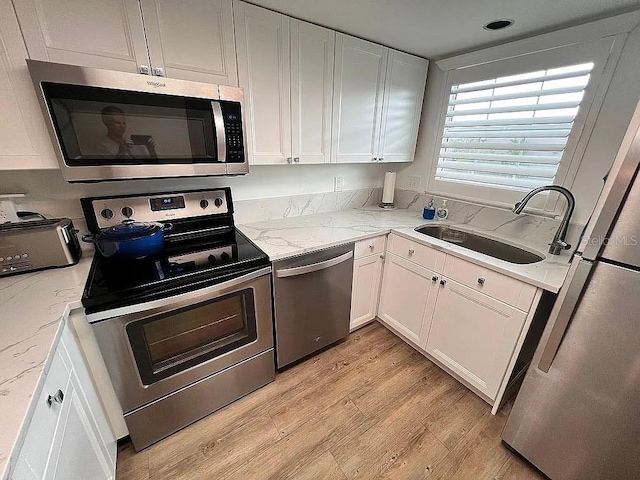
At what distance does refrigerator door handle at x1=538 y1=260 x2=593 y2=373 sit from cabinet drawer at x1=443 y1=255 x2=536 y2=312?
0.22 m

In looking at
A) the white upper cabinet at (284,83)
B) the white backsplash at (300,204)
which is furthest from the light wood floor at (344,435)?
the white upper cabinet at (284,83)

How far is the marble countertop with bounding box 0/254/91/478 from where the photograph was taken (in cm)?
58

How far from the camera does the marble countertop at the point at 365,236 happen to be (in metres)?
1.33

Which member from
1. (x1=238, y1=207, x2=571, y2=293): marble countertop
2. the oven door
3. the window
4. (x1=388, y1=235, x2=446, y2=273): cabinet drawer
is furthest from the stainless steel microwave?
the window

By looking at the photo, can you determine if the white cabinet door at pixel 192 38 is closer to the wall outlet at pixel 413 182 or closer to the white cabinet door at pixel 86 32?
the white cabinet door at pixel 86 32

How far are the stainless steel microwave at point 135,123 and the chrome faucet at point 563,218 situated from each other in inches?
64.1

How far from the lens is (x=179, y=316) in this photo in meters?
1.25

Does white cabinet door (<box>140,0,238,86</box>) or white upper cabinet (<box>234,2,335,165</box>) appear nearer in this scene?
white cabinet door (<box>140,0,238,86</box>)

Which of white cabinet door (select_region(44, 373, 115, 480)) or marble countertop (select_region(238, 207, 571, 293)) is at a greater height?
marble countertop (select_region(238, 207, 571, 293))

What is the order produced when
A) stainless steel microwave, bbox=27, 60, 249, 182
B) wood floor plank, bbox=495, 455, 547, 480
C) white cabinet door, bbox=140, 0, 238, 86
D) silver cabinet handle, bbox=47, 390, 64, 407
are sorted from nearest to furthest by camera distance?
1. silver cabinet handle, bbox=47, 390, 64, 407
2. stainless steel microwave, bbox=27, 60, 249, 182
3. white cabinet door, bbox=140, 0, 238, 86
4. wood floor plank, bbox=495, 455, 547, 480

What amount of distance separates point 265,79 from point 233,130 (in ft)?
1.19

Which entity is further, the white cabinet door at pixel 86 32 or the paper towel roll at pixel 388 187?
the paper towel roll at pixel 388 187

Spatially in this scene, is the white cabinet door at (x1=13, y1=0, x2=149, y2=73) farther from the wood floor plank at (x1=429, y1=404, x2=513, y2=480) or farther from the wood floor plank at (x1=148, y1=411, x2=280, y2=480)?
the wood floor plank at (x1=429, y1=404, x2=513, y2=480)

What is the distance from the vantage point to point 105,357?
1.09 m
